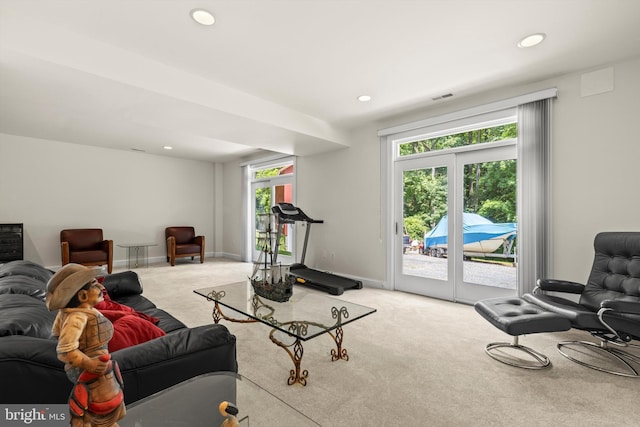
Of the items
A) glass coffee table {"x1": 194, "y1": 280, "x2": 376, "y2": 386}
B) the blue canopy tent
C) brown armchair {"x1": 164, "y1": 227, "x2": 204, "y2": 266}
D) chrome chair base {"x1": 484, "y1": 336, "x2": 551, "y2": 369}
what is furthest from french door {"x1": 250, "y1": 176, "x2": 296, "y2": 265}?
chrome chair base {"x1": 484, "y1": 336, "x2": 551, "y2": 369}

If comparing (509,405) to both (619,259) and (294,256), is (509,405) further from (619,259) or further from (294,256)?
Answer: (294,256)

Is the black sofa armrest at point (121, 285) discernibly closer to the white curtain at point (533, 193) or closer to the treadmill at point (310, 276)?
→ the treadmill at point (310, 276)

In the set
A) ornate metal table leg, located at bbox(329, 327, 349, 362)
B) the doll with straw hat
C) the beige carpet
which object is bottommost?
the beige carpet

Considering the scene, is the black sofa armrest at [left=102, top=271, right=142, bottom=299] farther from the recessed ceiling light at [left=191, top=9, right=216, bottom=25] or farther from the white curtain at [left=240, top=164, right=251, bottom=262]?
the white curtain at [left=240, top=164, right=251, bottom=262]

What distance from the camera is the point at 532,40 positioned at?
2.59 metres

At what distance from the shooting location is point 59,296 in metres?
0.62

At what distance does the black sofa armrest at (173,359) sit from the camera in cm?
108

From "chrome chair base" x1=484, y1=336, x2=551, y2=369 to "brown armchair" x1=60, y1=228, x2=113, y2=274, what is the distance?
20.1 feet

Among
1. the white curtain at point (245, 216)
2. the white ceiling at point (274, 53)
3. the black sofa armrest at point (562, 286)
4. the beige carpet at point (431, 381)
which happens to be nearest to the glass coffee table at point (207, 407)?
the beige carpet at point (431, 381)

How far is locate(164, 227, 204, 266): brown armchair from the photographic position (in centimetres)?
654

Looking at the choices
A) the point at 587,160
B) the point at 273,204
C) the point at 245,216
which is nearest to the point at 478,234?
the point at 587,160

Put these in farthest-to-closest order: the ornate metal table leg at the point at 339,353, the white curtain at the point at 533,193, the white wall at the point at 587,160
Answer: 1. the white curtain at the point at 533,193
2. the white wall at the point at 587,160
3. the ornate metal table leg at the point at 339,353

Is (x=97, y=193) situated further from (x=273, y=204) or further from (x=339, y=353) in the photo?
(x=339, y=353)

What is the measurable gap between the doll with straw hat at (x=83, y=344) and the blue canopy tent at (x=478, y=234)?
398 centimetres
